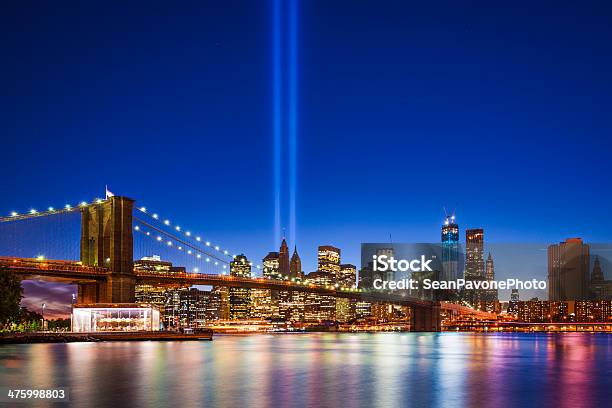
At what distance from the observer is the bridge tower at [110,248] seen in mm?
81375

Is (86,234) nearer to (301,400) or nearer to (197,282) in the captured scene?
(197,282)

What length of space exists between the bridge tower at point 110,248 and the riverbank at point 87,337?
5.75 metres

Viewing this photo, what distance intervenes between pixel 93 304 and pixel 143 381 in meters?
49.3

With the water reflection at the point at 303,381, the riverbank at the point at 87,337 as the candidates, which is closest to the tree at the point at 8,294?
the riverbank at the point at 87,337

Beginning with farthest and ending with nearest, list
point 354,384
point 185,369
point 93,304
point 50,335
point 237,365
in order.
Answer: point 93,304 < point 50,335 < point 237,365 < point 185,369 < point 354,384

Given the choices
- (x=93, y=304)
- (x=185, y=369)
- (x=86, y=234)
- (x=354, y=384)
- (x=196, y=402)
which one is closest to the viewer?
(x=196, y=402)

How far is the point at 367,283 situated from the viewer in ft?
611

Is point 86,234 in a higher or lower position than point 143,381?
higher

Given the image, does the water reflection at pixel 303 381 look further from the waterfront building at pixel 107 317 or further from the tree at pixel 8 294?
the waterfront building at pixel 107 317

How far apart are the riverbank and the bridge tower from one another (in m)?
5.75

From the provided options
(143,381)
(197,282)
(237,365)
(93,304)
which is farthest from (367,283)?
(143,381)

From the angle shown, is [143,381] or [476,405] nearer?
[476,405]

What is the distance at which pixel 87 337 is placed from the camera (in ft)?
243

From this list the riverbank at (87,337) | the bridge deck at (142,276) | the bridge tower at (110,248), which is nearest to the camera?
the riverbank at (87,337)
